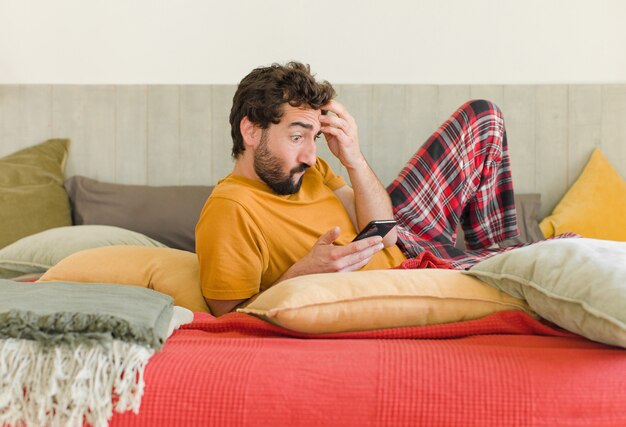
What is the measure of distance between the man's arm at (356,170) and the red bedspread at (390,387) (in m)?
0.98

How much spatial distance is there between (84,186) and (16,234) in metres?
0.34

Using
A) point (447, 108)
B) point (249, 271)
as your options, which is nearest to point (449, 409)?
point (249, 271)

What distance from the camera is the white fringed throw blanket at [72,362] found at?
1.14 m

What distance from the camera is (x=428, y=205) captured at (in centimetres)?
236

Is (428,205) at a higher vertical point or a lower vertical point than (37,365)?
higher

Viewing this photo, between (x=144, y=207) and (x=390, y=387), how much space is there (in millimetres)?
1901

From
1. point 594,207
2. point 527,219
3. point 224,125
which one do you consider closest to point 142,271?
point 224,125

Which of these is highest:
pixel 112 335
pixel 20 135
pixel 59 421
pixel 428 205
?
pixel 20 135

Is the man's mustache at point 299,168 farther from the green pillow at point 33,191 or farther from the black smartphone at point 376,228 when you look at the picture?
the green pillow at point 33,191

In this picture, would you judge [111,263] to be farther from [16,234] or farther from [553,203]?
[553,203]

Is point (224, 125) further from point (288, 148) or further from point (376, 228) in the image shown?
point (376, 228)

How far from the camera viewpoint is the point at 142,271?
6.46 ft

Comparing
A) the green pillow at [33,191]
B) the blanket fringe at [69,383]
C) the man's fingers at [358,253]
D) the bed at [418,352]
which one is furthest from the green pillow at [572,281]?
the green pillow at [33,191]
